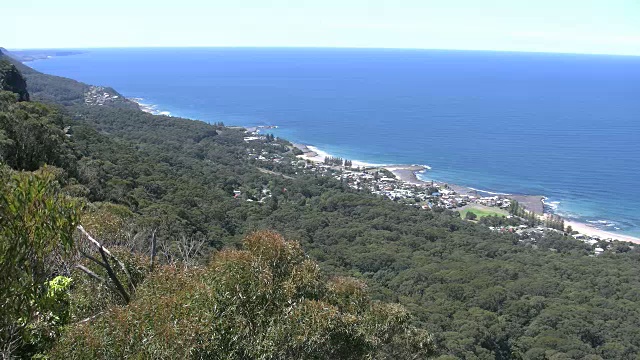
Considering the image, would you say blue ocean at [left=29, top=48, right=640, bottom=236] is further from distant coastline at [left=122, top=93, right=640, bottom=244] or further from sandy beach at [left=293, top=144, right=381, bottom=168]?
sandy beach at [left=293, top=144, right=381, bottom=168]

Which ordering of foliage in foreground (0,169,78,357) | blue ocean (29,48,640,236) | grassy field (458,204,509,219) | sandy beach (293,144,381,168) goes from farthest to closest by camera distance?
1. sandy beach (293,144,381,168)
2. blue ocean (29,48,640,236)
3. grassy field (458,204,509,219)
4. foliage in foreground (0,169,78,357)

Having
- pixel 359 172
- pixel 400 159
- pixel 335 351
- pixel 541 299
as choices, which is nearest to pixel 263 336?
pixel 335 351

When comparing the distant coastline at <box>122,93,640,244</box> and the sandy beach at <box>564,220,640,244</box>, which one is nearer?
the sandy beach at <box>564,220,640,244</box>

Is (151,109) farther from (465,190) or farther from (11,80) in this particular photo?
(465,190)

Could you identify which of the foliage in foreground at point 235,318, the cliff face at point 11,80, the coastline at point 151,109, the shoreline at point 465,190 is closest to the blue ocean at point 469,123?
the shoreline at point 465,190

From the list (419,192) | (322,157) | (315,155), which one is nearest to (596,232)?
(419,192)

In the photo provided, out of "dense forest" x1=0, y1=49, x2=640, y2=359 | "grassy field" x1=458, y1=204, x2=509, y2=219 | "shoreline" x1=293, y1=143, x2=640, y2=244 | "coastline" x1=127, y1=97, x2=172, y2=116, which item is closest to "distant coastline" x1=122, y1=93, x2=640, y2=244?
"shoreline" x1=293, y1=143, x2=640, y2=244
